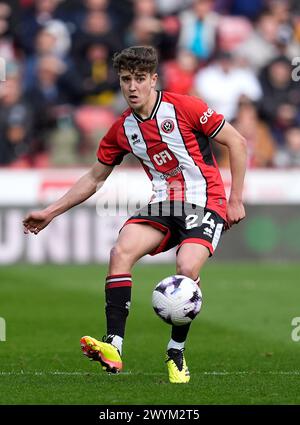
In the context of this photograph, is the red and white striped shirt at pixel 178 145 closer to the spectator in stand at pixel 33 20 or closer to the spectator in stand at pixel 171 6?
the spectator in stand at pixel 33 20

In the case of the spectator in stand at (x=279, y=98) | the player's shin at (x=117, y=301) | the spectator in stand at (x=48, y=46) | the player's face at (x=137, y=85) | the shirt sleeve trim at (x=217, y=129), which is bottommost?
the player's shin at (x=117, y=301)

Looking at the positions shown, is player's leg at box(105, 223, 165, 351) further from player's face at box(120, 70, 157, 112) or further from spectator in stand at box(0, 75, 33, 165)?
spectator in stand at box(0, 75, 33, 165)

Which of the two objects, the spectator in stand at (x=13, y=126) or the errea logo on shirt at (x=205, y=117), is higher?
the spectator in stand at (x=13, y=126)

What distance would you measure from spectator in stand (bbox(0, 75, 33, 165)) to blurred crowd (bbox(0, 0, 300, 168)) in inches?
0.6

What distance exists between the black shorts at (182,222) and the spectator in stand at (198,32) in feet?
40.5

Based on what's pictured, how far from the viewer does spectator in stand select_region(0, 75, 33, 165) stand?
58.8 feet

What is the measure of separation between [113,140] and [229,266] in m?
9.46

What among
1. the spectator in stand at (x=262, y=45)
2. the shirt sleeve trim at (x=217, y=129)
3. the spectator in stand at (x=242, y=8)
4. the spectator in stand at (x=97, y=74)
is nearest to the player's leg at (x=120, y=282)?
the shirt sleeve trim at (x=217, y=129)

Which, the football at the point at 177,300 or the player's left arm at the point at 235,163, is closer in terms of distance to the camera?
the football at the point at 177,300

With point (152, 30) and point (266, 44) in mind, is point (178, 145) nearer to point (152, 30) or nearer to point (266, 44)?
point (152, 30)

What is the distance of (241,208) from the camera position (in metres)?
7.59

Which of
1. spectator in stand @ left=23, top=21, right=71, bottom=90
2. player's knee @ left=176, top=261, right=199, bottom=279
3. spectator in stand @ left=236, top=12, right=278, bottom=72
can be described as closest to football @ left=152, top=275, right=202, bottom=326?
player's knee @ left=176, top=261, right=199, bottom=279

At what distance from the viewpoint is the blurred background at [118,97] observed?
16.9 m

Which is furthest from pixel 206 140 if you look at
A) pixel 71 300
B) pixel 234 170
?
pixel 71 300
